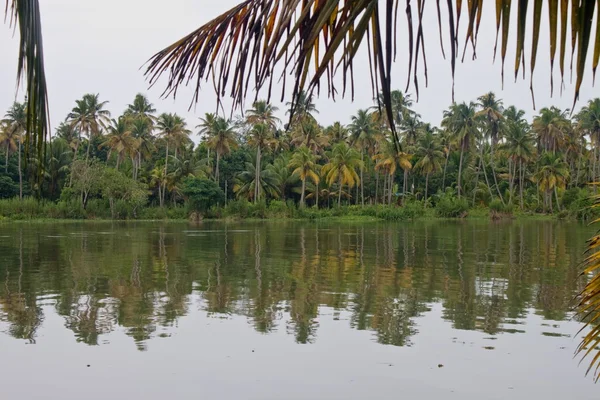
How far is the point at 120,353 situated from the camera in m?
9.68

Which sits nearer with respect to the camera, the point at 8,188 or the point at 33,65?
the point at 33,65

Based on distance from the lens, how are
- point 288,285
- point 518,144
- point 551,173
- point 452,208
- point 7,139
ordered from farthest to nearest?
1. point 518,144
2. point 551,173
3. point 452,208
4. point 7,139
5. point 288,285

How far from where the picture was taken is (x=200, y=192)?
2355 inches

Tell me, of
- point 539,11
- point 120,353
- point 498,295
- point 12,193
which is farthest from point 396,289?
point 12,193

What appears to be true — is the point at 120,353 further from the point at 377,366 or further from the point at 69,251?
the point at 69,251

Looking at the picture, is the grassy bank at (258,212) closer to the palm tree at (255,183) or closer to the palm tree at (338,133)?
the palm tree at (255,183)

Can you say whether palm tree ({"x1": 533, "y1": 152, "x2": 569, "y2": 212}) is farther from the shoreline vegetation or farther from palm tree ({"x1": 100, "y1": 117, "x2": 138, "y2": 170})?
palm tree ({"x1": 100, "y1": 117, "x2": 138, "y2": 170})

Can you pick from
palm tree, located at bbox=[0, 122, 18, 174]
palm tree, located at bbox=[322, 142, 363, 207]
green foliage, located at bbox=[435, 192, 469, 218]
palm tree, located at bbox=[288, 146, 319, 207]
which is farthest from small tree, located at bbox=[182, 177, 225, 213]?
green foliage, located at bbox=[435, 192, 469, 218]

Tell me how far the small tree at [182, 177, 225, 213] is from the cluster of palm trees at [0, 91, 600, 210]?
13.1 feet

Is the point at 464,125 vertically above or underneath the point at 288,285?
above

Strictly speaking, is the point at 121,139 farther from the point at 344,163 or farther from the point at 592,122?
the point at 592,122

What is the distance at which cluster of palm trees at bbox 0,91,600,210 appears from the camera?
205ft

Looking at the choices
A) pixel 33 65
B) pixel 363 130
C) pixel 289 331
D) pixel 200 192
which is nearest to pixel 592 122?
pixel 363 130

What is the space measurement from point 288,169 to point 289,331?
58320mm
